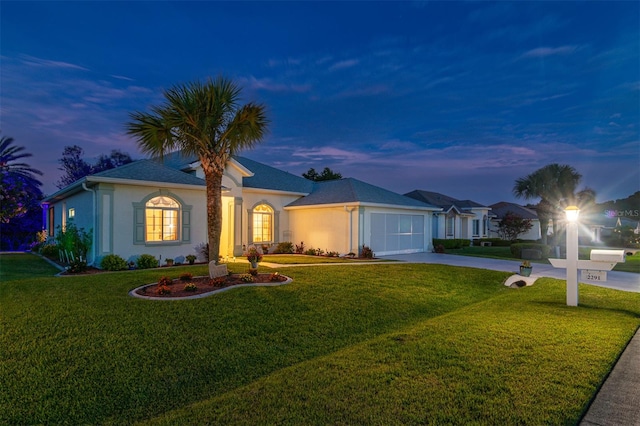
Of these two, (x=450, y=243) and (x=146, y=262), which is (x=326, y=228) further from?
(x=450, y=243)

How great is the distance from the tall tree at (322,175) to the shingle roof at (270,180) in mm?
18560

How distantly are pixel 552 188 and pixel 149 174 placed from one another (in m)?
26.1

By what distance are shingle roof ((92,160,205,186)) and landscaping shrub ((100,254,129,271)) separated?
2.93 meters

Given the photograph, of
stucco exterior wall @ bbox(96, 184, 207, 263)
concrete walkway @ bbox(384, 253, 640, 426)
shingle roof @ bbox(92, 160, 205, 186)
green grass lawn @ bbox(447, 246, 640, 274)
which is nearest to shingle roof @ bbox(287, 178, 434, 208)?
green grass lawn @ bbox(447, 246, 640, 274)

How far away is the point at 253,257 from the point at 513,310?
7662 millimetres

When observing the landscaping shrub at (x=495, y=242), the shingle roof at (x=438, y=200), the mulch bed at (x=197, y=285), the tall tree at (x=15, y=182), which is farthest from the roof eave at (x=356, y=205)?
the tall tree at (x=15, y=182)

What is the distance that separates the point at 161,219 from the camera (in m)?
14.1

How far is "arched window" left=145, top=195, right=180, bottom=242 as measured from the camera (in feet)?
45.2

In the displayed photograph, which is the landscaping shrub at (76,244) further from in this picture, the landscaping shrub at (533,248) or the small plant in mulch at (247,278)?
the landscaping shrub at (533,248)

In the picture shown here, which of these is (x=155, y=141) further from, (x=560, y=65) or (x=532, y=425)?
(x=560, y=65)

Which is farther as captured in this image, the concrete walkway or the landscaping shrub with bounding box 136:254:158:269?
the landscaping shrub with bounding box 136:254:158:269

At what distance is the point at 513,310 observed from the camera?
7.44m

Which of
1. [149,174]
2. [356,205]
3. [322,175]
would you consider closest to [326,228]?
[356,205]

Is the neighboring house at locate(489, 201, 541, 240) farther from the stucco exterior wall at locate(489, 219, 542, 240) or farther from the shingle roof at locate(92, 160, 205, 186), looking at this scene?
the shingle roof at locate(92, 160, 205, 186)
